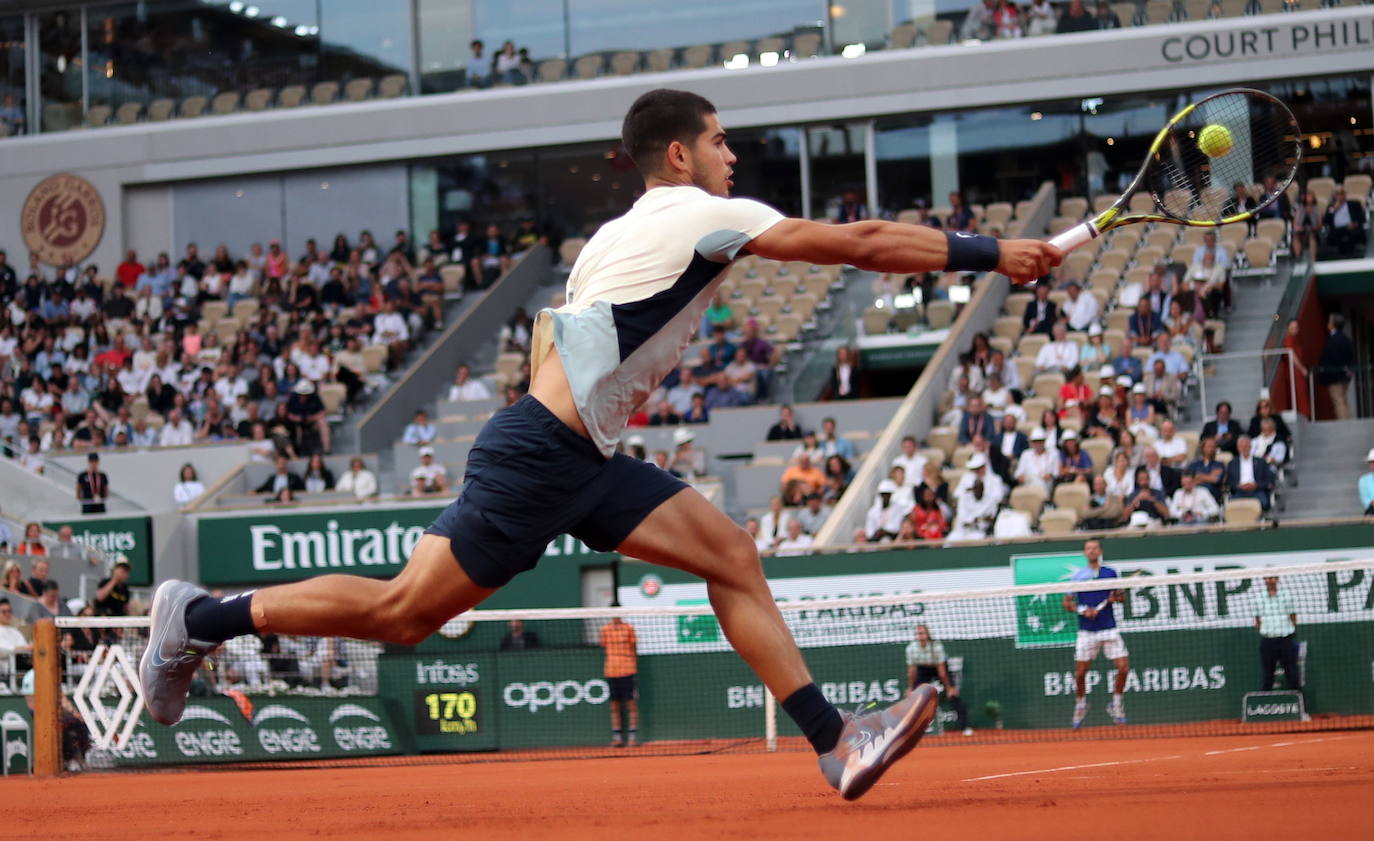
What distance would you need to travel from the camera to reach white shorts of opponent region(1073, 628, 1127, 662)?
13.8m

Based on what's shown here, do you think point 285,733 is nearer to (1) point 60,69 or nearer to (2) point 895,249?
(2) point 895,249

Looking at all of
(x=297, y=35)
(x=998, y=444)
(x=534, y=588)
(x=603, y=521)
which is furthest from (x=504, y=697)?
(x=297, y=35)

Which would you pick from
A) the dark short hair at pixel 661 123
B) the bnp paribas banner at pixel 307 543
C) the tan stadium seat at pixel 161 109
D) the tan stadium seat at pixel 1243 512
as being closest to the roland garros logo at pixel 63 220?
the tan stadium seat at pixel 161 109

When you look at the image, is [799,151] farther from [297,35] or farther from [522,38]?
[297,35]

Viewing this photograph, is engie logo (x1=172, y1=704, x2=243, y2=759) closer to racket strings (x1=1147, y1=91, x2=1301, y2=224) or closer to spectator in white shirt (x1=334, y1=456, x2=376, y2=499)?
spectator in white shirt (x1=334, y1=456, x2=376, y2=499)

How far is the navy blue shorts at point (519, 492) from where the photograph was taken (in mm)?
4840

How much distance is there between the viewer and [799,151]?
28.7 meters

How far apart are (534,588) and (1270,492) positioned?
775 centimetres

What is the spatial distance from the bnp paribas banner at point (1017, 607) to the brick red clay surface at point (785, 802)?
2.56 metres

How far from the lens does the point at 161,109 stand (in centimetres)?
3161

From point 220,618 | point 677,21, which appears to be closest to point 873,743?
point 220,618

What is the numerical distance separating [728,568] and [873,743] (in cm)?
70

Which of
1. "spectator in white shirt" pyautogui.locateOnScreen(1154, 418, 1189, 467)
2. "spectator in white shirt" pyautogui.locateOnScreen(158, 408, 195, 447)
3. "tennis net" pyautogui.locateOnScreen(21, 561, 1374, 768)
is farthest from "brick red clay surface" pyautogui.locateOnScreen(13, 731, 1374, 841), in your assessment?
"spectator in white shirt" pyautogui.locateOnScreen(158, 408, 195, 447)

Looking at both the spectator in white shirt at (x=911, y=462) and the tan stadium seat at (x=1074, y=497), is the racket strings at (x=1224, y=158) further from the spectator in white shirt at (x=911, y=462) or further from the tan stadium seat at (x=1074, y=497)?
the spectator in white shirt at (x=911, y=462)
